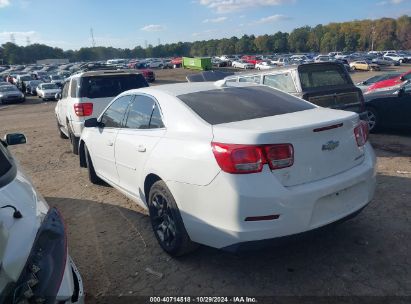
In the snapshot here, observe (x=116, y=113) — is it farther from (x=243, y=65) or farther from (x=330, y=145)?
(x=243, y=65)

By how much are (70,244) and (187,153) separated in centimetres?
197

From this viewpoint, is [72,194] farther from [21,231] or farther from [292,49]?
[292,49]

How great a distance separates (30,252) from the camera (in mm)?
1923

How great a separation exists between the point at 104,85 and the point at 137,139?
4.50 m

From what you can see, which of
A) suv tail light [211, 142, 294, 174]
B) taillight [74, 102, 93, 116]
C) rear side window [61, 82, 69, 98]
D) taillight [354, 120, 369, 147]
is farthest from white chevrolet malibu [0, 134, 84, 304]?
rear side window [61, 82, 69, 98]

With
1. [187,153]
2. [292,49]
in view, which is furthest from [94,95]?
[292,49]

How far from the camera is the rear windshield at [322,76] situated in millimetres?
7051

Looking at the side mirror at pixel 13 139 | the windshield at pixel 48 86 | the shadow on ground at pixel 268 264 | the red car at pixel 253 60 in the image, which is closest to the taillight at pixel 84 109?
the shadow on ground at pixel 268 264

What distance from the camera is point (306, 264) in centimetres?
346

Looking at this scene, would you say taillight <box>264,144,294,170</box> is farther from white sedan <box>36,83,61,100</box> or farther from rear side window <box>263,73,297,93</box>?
white sedan <box>36,83,61,100</box>

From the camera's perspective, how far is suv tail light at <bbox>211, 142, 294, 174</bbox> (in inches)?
112

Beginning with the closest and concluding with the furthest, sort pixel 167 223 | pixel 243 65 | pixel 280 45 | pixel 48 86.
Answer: pixel 167 223
pixel 48 86
pixel 243 65
pixel 280 45

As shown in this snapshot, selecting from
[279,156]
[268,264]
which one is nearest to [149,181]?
[268,264]

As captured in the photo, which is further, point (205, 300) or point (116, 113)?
point (116, 113)
